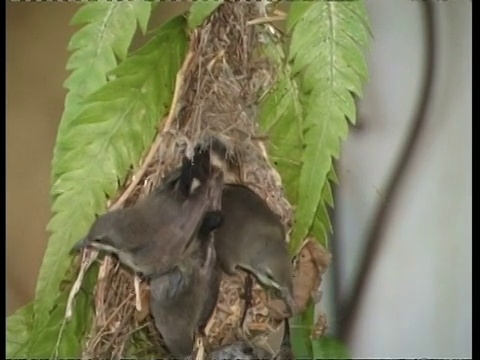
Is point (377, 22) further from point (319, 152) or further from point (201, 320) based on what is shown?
point (201, 320)

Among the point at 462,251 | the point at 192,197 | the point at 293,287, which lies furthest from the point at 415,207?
the point at 192,197

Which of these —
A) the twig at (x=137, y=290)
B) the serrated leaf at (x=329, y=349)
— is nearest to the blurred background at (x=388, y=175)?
the serrated leaf at (x=329, y=349)

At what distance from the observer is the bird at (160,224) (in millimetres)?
736

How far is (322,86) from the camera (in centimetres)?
71

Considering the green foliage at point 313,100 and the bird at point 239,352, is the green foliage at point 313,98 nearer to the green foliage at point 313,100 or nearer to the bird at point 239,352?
the green foliage at point 313,100

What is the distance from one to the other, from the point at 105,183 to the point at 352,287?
0.36 meters

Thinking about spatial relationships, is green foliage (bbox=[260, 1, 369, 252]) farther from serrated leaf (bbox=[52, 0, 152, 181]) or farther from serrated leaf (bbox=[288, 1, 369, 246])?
serrated leaf (bbox=[52, 0, 152, 181])

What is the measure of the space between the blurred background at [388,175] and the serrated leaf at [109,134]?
41 mm

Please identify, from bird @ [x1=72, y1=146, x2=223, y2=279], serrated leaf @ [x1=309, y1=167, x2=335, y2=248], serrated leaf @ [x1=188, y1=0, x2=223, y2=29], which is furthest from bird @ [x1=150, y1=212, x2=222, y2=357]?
serrated leaf @ [x1=188, y1=0, x2=223, y2=29]

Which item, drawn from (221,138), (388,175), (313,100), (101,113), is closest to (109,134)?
(101,113)

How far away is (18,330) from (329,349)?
40 cm

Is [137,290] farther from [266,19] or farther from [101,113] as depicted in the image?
[266,19]

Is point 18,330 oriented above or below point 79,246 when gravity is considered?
below

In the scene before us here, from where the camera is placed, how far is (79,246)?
75 cm
